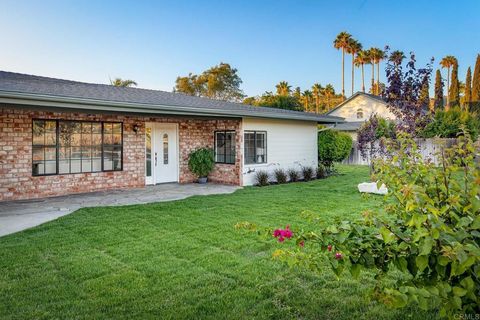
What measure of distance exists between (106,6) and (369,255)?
13503 millimetres

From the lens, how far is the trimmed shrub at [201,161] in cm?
1244

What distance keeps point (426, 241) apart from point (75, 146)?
10183 millimetres

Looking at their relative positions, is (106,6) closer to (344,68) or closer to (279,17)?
(279,17)

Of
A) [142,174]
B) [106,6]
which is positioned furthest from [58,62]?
[142,174]

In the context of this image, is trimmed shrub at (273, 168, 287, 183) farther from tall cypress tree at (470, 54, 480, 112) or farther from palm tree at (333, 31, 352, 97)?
palm tree at (333, 31, 352, 97)

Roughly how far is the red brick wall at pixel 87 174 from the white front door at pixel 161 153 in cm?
21

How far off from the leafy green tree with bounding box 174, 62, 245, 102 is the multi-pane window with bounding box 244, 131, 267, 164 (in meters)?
27.3

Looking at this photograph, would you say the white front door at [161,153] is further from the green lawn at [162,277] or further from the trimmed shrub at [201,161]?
the green lawn at [162,277]

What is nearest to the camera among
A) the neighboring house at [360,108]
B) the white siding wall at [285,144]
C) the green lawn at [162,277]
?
the green lawn at [162,277]

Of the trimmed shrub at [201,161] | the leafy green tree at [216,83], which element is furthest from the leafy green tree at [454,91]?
the trimmed shrub at [201,161]

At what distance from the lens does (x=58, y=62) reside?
51.1 ft

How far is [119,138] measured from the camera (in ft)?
36.4

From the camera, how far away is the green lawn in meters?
3.08

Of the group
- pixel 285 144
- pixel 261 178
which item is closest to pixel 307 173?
→ pixel 285 144
